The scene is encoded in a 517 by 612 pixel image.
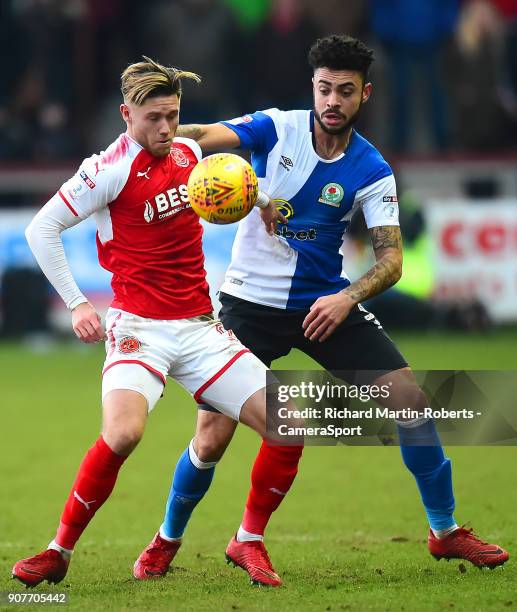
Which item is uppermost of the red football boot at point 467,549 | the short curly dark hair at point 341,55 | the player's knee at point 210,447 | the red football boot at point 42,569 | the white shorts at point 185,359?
the short curly dark hair at point 341,55

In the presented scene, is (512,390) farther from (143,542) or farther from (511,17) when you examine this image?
(511,17)

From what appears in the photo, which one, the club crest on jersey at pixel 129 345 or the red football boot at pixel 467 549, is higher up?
the club crest on jersey at pixel 129 345

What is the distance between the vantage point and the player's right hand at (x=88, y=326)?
5.84 meters

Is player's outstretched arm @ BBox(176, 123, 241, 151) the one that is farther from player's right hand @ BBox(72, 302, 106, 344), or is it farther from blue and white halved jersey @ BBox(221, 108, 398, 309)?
player's right hand @ BBox(72, 302, 106, 344)

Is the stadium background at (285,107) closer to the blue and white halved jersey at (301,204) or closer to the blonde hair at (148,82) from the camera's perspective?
the blue and white halved jersey at (301,204)

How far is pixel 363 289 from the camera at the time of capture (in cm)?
630

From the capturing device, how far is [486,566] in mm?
6379

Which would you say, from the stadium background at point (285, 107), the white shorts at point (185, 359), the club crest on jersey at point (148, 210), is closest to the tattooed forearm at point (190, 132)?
the club crest on jersey at point (148, 210)

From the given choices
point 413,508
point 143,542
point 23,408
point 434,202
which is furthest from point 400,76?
point 143,542

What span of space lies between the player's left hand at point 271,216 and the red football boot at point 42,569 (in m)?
1.79

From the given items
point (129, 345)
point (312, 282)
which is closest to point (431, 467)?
point (312, 282)

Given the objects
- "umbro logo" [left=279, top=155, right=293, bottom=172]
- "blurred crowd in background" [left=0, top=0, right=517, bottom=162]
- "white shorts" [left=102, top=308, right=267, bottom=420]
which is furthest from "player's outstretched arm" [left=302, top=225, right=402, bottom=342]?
"blurred crowd in background" [left=0, top=0, right=517, bottom=162]

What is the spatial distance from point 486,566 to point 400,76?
37.7 ft

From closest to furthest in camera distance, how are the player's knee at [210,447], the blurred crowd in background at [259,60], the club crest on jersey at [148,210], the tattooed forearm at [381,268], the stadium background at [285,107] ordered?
1. the club crest on jersey at [148,210]
2. the tattooed forearm at [381,268]
3. the player's knee at [210,447]
4. the stadium background at [285,107]
5. the blurred crowd in background at [259,60]
